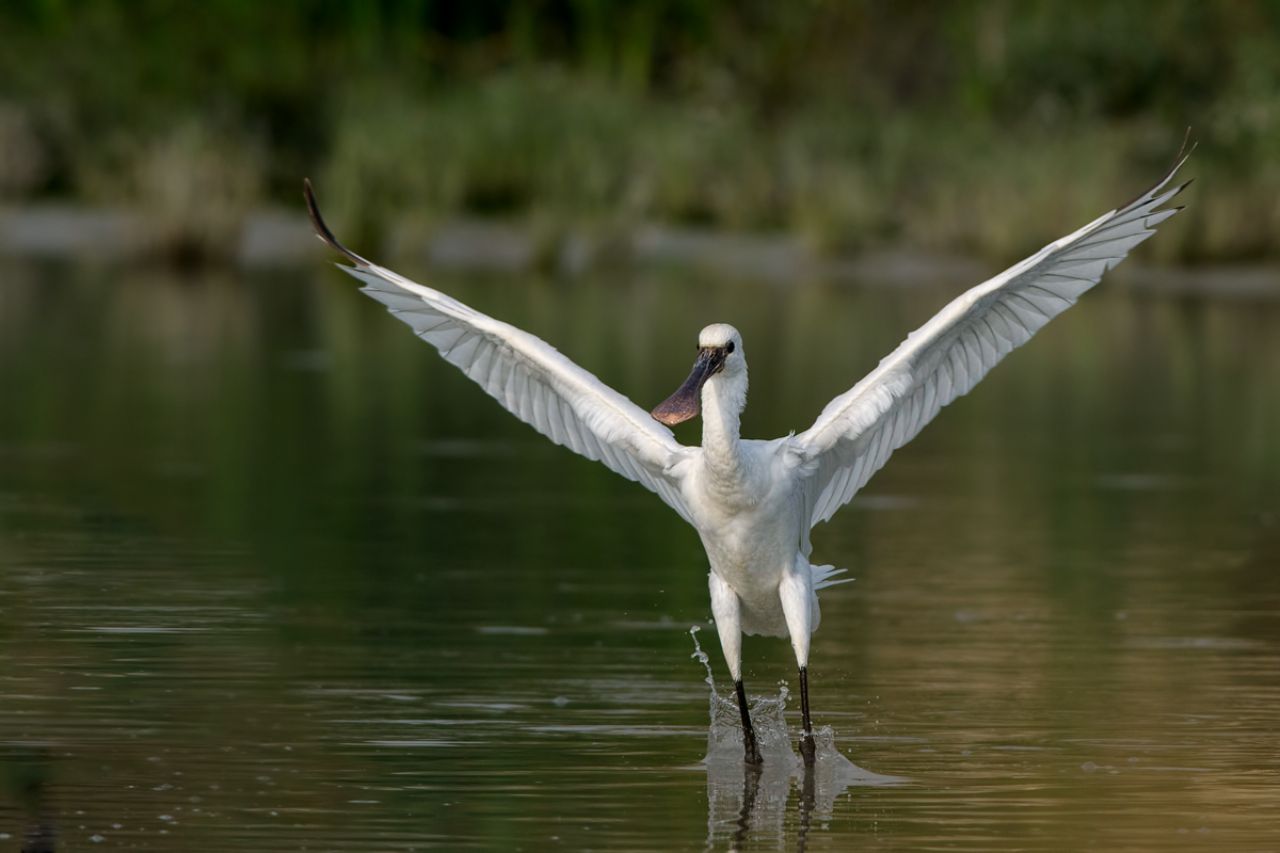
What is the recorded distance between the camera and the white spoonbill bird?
32.7 ft

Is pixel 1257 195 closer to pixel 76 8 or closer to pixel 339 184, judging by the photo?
pixel 339 184

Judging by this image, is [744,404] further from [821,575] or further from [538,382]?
[538,382]

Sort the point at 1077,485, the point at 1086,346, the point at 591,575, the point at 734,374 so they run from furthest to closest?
the point at 1086,346, the point at 1077,485, the point at 591,575, the point at 734,374

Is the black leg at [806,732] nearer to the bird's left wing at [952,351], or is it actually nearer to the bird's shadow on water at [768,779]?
the bird's shadow on water at [768,779]

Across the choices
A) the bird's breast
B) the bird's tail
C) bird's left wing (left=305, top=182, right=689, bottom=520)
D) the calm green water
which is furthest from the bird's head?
the calm green water

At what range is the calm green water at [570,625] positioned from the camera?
28.9 feet

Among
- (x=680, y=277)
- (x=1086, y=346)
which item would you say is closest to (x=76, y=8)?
(x=680, y=277)

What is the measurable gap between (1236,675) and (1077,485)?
6.27m

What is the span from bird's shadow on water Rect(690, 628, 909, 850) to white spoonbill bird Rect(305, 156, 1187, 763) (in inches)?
4.2

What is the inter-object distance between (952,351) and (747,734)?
5.47 feet

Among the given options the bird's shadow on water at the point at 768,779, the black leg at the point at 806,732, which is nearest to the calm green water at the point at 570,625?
the bird's shadow on water at the point at 768,779

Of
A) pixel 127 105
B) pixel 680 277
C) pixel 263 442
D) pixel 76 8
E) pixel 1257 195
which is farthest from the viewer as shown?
pixel 76 8

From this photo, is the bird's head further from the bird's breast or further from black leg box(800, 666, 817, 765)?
black leg box(800, 666, 817, 765)

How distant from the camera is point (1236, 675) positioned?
11.1 metres
